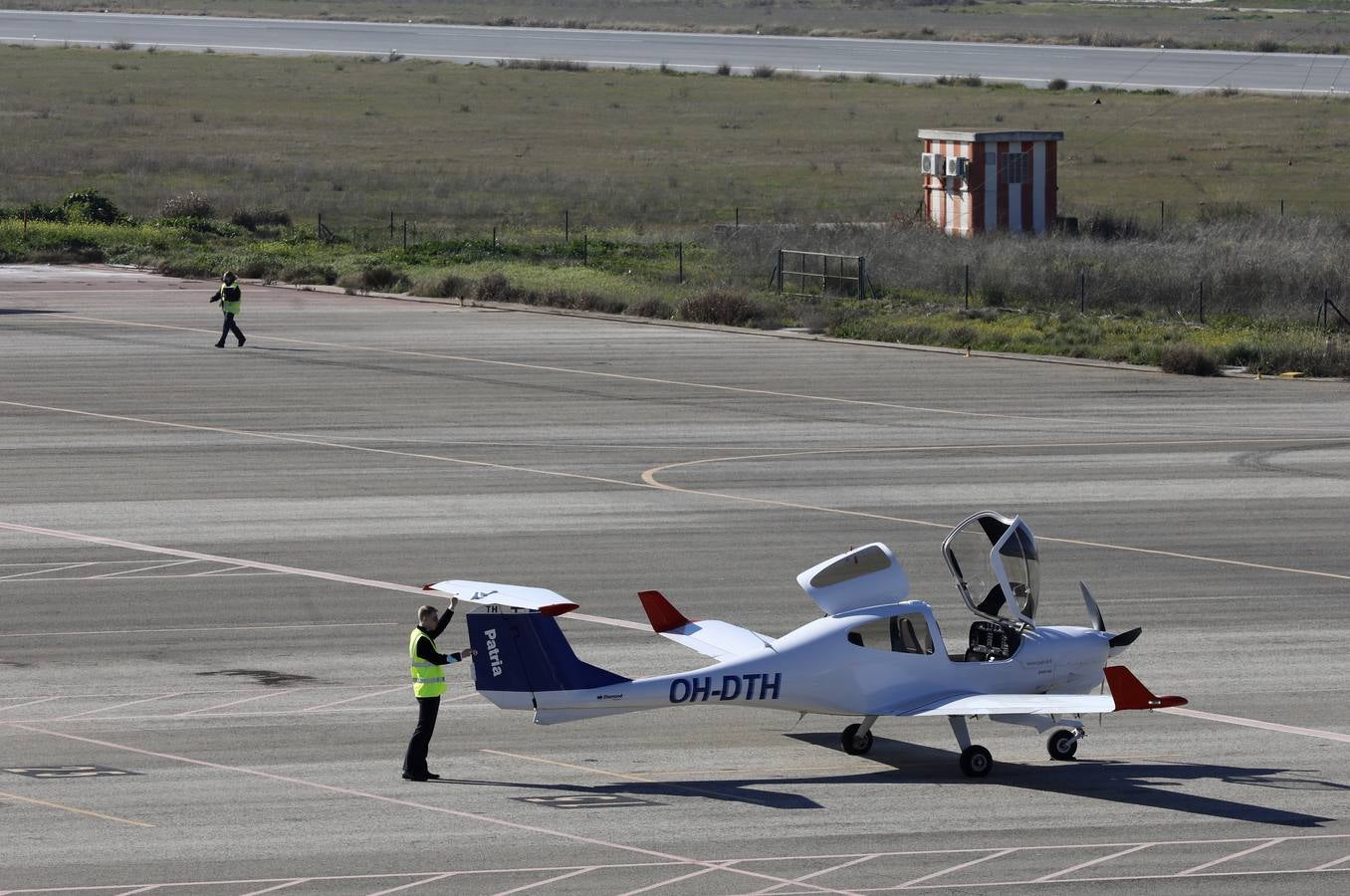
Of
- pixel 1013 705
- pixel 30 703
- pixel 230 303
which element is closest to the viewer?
pixel 1013 705

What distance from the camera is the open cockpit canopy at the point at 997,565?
19812 millimetres

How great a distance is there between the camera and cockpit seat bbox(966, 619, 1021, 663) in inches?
777

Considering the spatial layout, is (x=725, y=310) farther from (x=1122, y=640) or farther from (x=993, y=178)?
(x=1122, y=640)

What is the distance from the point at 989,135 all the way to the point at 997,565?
162ft

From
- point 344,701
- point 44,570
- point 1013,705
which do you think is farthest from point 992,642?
point 44,570

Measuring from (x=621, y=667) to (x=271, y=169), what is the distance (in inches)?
3153

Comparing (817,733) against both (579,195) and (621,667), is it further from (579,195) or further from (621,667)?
(579,195)

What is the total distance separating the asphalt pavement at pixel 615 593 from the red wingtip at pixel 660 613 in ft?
4.25

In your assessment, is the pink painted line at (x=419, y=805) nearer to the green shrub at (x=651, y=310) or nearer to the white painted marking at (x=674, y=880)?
the white painted marking at (x=674, y=880)

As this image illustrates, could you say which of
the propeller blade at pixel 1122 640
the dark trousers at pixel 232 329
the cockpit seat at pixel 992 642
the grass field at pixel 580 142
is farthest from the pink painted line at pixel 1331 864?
the grass field at pixel 580 142

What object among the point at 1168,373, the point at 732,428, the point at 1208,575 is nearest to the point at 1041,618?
the point at 1208,575

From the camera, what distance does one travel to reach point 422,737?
18766 mm

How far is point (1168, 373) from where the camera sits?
49219 millimetres

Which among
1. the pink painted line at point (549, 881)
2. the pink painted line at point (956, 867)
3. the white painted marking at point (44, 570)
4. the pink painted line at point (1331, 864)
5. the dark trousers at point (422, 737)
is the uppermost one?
the dark trousers at point (422, 737)
